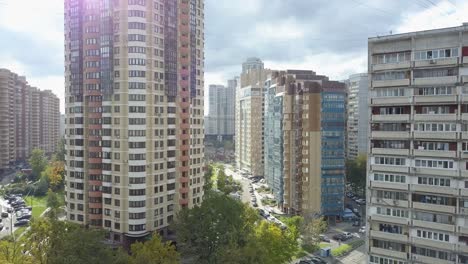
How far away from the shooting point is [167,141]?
49.2m

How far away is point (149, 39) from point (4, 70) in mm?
76635

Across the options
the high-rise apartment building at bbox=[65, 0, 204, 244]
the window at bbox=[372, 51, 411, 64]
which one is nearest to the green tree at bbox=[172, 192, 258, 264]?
the high-rise apartment building at bbox=[65, 0, 204, 244]

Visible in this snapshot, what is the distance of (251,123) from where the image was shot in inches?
4272

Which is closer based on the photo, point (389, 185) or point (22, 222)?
point (389, 185)

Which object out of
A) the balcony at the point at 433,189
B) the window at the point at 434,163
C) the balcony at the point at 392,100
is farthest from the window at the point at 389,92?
the balcony at the point at 433,189

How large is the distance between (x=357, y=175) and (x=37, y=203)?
67546mm

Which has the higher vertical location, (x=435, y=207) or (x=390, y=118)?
(x=390, y=118)

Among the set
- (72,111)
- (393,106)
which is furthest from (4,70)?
(393,106)

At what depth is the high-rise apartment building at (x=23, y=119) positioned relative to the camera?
99125 mm

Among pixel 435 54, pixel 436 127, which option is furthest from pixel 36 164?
pixel 435 54

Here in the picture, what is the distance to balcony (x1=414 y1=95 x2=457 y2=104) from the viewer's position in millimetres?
25328

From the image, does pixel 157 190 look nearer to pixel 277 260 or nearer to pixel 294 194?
pixel 277 260

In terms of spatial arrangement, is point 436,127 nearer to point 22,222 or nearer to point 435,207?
point 435,207

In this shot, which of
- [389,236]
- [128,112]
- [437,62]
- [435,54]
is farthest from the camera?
[128,112]
